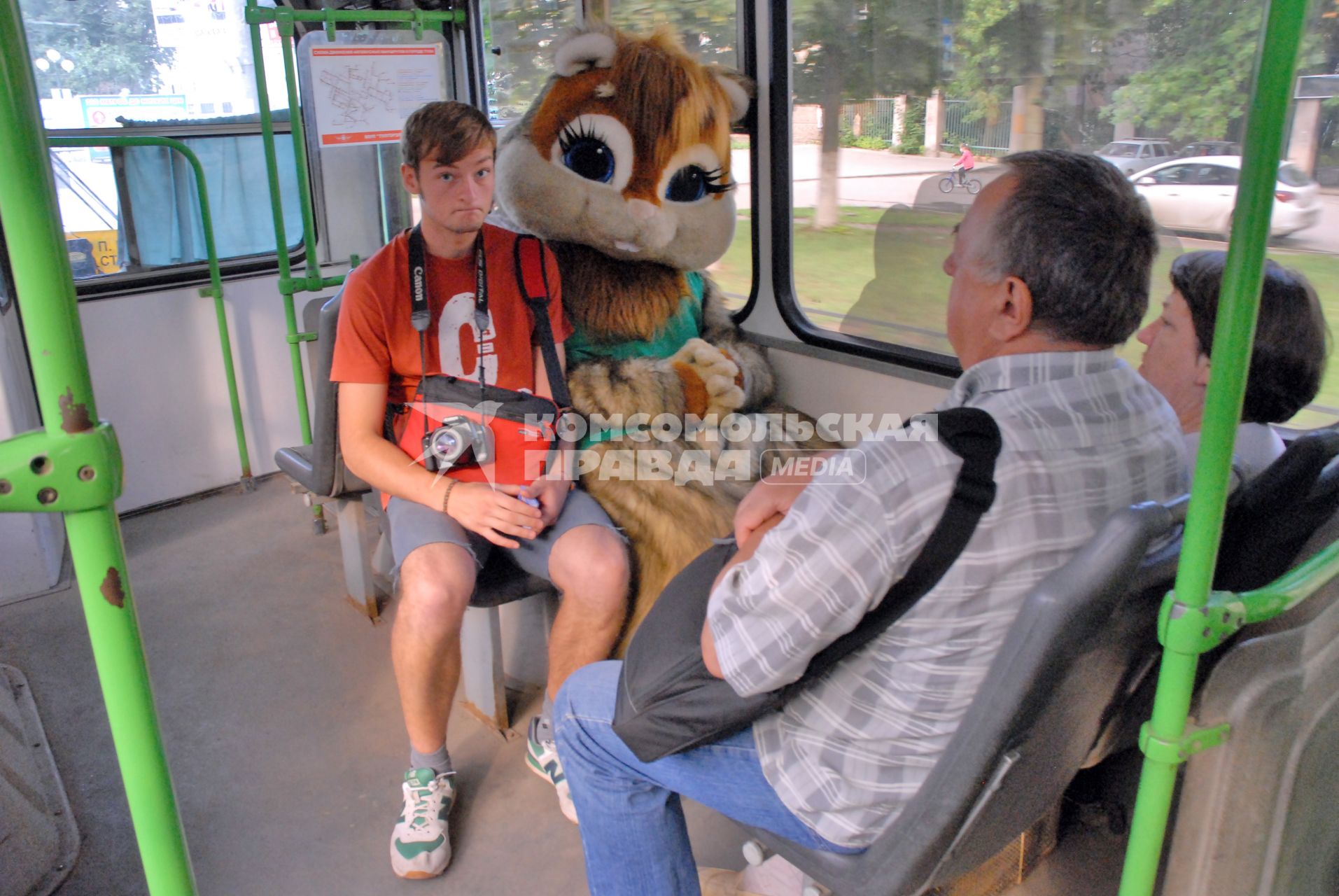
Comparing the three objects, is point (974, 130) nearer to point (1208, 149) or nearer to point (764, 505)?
point (1208, 149)

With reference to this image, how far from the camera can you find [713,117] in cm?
271

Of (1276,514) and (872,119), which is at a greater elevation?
(872,119)

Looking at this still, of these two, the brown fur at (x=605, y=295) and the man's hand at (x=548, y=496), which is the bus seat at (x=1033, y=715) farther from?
the brown fur at (x=605, y=295)

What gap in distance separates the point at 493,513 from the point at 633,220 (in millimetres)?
923

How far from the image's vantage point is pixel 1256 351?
1.69 meters

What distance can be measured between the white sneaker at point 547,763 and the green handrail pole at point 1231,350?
1.32m

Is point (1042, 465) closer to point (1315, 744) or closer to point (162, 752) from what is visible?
point (1315, 744)

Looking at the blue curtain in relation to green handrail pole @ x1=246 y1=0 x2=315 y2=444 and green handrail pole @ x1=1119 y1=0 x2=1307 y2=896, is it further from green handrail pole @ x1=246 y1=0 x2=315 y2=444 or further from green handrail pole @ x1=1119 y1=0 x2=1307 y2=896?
green handrail pole @ x1=1119 y1=0 x2=1307 y2=896

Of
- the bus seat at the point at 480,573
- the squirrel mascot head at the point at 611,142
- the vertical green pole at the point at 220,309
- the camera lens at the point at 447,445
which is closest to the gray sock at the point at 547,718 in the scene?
the bus seat at the point at 480,573

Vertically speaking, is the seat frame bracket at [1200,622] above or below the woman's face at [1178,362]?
below

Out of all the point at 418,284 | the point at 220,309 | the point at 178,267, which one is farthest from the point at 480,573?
the point at 178,267

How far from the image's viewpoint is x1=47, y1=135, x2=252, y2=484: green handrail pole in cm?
354

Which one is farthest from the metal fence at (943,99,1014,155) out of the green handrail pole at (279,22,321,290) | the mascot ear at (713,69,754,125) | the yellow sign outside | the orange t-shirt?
the yellow sign outside

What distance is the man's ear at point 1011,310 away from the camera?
1.21m
